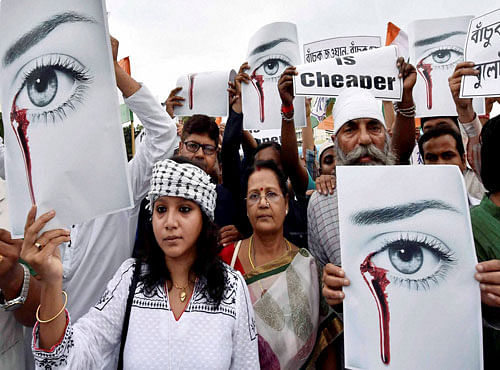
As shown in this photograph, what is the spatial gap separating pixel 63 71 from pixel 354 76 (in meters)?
2.09

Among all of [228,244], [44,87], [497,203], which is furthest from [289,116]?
[44,87]

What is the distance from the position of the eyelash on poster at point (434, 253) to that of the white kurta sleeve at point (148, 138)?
1.50 m

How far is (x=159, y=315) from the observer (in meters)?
1.61

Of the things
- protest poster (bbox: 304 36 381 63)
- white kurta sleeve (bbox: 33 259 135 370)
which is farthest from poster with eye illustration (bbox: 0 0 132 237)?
protest poster (bbox: 304 36 381 63)

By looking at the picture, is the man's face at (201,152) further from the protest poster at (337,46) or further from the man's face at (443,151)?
the protest poster at (337,46)

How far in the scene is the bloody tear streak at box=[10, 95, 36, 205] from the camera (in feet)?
4.64

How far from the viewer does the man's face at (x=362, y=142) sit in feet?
7.94

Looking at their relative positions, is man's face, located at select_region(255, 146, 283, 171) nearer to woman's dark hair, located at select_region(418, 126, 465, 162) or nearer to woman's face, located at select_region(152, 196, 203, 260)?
woman's dark hair, located at select_region(418, 126, 465, 162)

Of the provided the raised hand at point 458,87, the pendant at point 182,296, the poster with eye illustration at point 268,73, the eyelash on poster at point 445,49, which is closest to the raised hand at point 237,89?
the poster with eye illustration at point 268,73

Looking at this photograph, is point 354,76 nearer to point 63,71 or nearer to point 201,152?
point 201,152

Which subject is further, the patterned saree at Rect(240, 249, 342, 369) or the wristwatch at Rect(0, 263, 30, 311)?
the patterned saree at Rect(240, 249, 342, 369)

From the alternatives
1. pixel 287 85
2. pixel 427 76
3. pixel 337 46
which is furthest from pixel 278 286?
pixel 337 46

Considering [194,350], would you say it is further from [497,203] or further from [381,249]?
[497,203]

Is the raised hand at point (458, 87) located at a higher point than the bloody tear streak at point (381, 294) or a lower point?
higher
